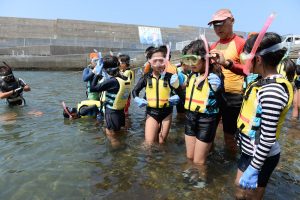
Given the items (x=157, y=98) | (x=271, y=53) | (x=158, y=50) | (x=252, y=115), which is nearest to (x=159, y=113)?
(x=157, y=98)

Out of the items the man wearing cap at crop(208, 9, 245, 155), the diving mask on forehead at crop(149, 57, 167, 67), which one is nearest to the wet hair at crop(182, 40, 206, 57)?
the man wearing cap at crop(208, 9, 245, 155)

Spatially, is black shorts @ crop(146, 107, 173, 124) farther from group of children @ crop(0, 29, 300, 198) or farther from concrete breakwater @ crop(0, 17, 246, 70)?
concrete breakwater @ crop(0, 17, 246, 70)

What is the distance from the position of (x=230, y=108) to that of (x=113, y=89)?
1.92 m

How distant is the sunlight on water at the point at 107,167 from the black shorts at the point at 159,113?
55 centimetres

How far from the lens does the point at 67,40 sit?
3170 centimetres

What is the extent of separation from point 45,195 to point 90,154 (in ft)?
4.82

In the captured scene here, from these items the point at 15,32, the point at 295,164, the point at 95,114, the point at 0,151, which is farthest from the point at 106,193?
the point at 15,32

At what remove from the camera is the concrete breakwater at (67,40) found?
83.2 ft

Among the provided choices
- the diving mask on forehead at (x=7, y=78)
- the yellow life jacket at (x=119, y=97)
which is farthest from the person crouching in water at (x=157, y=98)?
the diving mask on forehead at (x=7, y=78)

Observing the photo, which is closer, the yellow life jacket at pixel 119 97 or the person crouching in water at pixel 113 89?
the person crouching in water at pixel 113 89

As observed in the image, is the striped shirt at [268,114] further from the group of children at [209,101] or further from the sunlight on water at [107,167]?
the sunlight on water at [107,167]

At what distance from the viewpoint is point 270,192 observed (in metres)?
3.95

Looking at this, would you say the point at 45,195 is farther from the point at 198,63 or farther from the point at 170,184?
the point at 198,63

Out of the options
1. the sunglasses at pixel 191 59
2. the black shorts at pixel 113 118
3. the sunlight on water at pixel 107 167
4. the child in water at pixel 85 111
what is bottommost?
the sunlight on water at pixel 107 167
